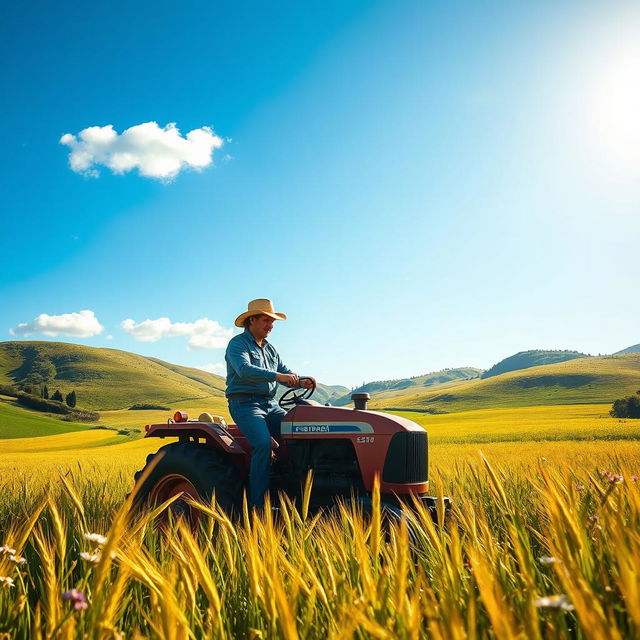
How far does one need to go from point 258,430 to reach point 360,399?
0.96 m

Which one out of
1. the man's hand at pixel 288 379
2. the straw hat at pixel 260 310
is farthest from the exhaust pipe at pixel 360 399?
the straw hat at pixel 260 310

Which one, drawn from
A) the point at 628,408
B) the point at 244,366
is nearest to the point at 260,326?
the point at 244,366

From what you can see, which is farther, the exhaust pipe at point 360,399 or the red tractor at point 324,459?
the exhaust pipe at point 360,399

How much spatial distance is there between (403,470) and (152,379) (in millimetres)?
181009

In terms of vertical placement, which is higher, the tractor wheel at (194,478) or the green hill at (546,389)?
the tractor wheel at (194,478)

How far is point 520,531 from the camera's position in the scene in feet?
5.52

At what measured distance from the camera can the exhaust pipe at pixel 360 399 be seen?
4.80 m

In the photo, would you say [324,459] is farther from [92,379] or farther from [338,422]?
[92,379]

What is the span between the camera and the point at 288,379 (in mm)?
4766

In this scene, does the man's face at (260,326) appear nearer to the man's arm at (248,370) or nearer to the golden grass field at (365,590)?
the man's arm at (248,370)

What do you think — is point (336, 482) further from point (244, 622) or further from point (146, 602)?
point (244, 622)

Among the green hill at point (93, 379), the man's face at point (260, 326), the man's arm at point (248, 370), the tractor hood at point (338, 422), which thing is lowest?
the tractor hood at point (338, 422)

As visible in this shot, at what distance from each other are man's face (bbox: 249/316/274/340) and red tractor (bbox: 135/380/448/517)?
78 cm

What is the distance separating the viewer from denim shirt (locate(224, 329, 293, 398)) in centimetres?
476
